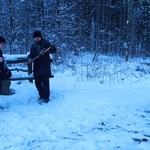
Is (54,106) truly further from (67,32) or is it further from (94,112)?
(67,32)

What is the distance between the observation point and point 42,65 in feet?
25.3

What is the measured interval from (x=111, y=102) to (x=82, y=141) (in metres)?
2.64

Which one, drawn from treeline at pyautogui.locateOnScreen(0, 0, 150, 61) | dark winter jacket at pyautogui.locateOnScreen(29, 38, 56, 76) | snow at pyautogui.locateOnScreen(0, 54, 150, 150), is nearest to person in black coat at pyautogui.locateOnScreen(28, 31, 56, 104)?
dark winter jacket at pyautogui.locateOnScreen(29, 38, 56, 76)

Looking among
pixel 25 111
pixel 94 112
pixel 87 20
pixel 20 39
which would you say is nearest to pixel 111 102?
pixel 94 112

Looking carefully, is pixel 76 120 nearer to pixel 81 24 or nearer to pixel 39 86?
pixel 39 86

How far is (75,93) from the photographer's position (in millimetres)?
8430

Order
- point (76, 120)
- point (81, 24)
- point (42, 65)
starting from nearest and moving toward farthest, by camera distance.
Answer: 1. point (76, 120)
2. point (42, 65)
3. point (81, 24)

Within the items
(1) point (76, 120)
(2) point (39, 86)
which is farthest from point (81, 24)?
(1) point (76, 120)

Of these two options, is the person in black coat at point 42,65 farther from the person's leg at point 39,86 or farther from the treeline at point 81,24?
the treeline at point 81,24

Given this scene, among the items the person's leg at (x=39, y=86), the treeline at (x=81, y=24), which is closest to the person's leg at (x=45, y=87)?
the person's leg at (x=39, y=86)

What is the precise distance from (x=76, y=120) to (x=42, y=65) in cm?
214

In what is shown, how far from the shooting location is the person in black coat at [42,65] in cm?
767

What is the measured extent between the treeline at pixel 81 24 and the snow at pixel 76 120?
11944 millimetres

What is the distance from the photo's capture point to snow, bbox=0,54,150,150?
495cm
